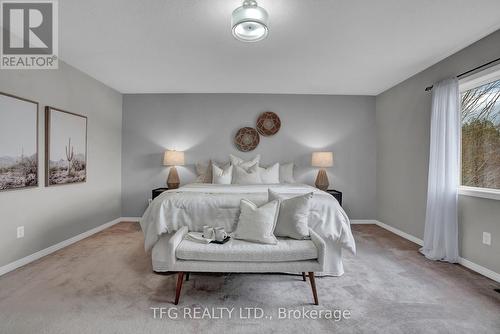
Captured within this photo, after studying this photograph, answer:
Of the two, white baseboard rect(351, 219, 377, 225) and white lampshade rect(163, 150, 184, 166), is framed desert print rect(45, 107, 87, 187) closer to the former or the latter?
white lampshade rect(163, 150, 184, 166)

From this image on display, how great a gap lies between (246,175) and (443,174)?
2.61m

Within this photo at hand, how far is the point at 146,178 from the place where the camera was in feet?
14.9

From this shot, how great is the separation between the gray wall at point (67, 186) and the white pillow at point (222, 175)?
1.86 m

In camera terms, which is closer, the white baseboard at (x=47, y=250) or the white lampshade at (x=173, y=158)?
the white baseboard at (x=47, y=250)

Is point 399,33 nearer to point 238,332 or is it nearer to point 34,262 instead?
point 238,332

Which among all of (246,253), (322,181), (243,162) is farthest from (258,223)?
(322,181)

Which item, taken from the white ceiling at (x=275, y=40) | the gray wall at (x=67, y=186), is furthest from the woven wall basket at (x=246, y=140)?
the gray wall at (x=67, y=186)

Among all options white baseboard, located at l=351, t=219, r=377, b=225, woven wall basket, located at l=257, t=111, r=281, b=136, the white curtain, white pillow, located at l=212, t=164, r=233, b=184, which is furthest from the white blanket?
white baseboard, located at l=351, t=219, r=377, b=225

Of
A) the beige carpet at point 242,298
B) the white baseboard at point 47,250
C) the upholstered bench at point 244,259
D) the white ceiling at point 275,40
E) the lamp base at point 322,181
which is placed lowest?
the beige carpet at point 242,298

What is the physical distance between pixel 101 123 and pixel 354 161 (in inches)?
178

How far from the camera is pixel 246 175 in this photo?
13.0 ft

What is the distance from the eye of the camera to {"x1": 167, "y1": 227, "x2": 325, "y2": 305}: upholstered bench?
1899 millimetres

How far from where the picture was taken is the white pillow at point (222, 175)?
13.2 feet

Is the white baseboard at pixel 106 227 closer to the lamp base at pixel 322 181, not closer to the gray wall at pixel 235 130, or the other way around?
the gray wall at pixel 235 130
